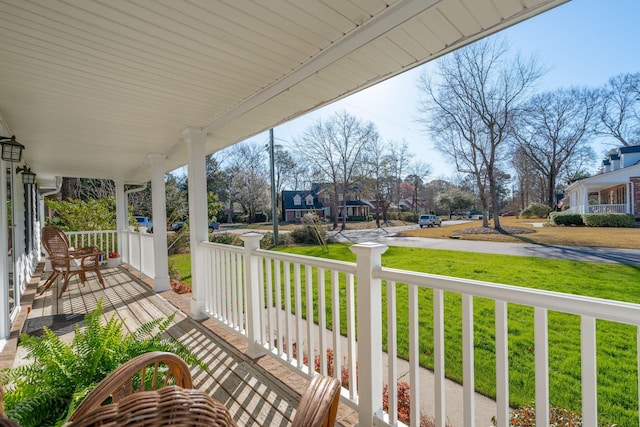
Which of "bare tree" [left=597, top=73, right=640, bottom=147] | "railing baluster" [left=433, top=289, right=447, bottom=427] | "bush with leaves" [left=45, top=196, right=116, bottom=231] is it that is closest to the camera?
"railing baluster" [left=433, top=289, right=447, bottom=427]

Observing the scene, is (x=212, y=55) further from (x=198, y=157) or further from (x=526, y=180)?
(x=526, y=180)

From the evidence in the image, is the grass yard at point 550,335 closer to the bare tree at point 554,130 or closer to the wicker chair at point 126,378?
the bare tree at point 554,130

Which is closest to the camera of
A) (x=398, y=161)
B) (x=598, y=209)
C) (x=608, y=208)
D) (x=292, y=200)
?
(x=608, y=208)

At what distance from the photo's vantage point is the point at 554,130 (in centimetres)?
608

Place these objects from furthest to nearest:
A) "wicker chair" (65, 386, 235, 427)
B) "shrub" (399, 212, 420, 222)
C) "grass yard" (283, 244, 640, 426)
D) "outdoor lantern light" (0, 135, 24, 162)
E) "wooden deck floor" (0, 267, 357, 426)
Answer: "shrub" (399, 212, 420, 222) < "outdoor lantern light" (0, 135, 24, 162) < "grass yard" (283, 244, 640, 426) < "wooden deck floor" (0, 267, 357, 426) < "wicker chair" (65, 386, 235, 427)

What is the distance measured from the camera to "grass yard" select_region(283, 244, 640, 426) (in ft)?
7.97

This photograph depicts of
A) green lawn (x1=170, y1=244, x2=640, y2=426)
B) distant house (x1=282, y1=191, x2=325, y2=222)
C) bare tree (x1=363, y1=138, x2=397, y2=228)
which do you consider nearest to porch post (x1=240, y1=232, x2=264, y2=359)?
green lawn (x1=170, y1=244, x2=640, y2=426)

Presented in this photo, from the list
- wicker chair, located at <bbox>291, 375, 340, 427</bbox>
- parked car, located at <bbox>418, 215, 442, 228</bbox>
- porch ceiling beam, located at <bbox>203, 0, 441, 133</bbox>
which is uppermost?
porch ceiling beam, located at <bbox>203, 0, 441, 133</bbox>

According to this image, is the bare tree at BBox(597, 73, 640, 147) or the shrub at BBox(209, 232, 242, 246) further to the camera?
the shrub at BBox(209, 232, 242, 246)

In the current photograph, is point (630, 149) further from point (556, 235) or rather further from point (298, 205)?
point (298, 205)

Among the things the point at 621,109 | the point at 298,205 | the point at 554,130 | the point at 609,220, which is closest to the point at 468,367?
the point at 609,220

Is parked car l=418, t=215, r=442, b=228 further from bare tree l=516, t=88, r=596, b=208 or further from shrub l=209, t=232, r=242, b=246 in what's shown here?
shrub l=209, t=232, r=242, b=246

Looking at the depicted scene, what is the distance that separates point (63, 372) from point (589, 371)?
203cm

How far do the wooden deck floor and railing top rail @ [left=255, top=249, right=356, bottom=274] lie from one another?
87 centimetres
